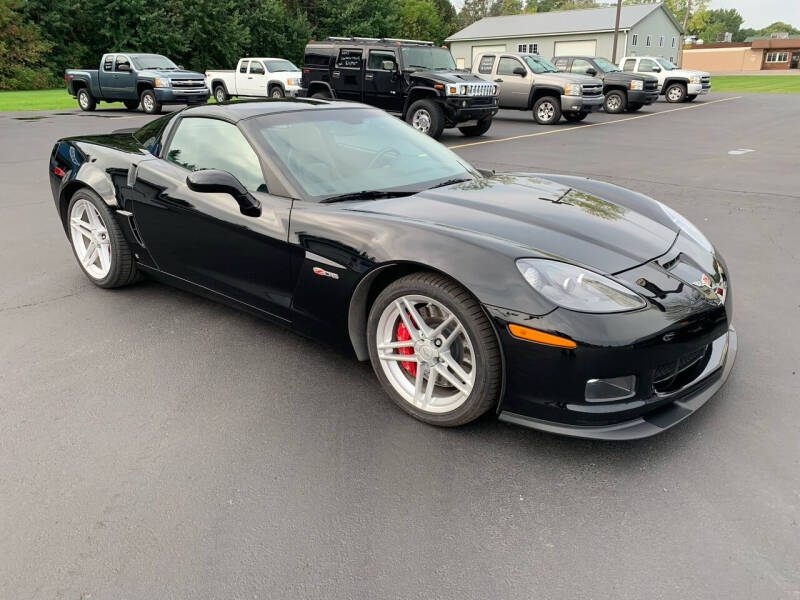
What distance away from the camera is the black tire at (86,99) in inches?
856

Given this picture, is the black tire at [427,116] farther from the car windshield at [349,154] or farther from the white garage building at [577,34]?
the white garage building at [577,34]

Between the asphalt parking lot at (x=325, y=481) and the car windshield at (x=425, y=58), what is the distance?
1133cm

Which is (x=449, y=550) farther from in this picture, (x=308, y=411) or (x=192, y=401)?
(x=192, y=401)

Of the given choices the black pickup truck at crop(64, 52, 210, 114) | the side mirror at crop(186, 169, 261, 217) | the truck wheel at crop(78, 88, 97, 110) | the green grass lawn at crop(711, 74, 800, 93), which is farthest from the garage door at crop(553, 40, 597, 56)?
the side mirror at crop(186, 169, 261, 217)

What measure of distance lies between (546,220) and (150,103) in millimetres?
20633

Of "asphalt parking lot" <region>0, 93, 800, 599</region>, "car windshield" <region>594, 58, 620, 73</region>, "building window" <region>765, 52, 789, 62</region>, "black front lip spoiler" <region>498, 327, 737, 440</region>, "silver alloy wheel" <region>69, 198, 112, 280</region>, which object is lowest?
"asphalt parking lot" <region>0, 93, 800, 599</region>

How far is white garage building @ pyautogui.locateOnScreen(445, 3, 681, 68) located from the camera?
165 feet

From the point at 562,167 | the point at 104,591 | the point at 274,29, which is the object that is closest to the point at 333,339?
the point at 104,591

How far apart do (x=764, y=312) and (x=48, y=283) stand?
509 cm

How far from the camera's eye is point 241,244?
352 cm

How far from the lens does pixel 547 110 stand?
1798cm

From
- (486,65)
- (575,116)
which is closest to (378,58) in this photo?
(486,65)

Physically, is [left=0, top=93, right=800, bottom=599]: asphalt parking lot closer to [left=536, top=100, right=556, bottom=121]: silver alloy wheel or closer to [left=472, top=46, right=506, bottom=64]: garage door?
[left=536, top=100, right=556, bottom=121]: silver alloy wheel

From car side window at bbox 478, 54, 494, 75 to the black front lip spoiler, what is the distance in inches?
698
